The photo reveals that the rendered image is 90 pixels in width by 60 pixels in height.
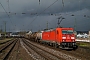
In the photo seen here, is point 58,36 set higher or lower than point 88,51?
higher

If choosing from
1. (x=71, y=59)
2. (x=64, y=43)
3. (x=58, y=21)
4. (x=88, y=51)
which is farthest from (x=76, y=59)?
(x=58, y=21)

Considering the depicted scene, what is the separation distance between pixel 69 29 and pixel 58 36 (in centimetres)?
201

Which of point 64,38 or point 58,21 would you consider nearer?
point 64,38

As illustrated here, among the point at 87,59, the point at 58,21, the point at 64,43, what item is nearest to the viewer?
the point at 87,59

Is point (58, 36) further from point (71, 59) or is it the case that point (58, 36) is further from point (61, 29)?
point (71, 59)

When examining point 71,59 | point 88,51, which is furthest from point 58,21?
point 71,59

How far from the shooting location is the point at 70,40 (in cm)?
2962

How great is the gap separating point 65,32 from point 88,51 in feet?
19.4

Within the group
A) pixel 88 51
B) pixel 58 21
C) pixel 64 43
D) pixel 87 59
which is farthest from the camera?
pixel 58 21

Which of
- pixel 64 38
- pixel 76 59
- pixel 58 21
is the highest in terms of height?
pixel 58 21

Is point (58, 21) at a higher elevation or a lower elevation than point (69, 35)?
higher

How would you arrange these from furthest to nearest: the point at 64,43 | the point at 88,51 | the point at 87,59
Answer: the point at 64,43, the point at 88,51, the point at 87,59

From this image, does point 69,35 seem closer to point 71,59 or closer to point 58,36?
point 58,36

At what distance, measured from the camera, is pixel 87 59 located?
18125 millimetres
